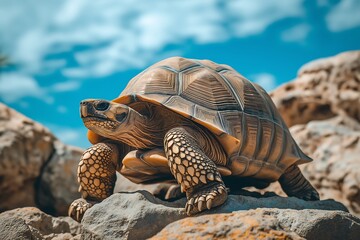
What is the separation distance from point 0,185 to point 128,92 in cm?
423

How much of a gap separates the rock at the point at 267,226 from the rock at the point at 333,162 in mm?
3327

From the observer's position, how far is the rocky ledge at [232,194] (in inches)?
109

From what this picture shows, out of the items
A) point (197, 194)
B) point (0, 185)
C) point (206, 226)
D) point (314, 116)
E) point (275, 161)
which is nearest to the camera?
point (206, 226)

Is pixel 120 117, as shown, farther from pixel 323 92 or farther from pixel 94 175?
pixel 323 92

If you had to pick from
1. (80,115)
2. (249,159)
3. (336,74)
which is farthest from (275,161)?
(336,74)

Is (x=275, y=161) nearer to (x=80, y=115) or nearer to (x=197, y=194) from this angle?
(x=197, y=194)

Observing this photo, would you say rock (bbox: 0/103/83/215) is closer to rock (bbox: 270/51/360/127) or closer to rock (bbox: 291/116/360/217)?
rock (bbox: 291/116/360/217)

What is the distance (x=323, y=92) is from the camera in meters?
9.05

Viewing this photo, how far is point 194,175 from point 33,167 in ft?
17.0

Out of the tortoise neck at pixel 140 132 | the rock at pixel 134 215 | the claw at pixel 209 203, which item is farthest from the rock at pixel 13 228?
the claw at pixel 209 203

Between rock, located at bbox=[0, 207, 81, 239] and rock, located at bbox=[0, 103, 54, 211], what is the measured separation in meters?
3.47

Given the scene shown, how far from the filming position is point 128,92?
369 centimetres

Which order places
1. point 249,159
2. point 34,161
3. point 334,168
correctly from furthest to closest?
point 34,161, point 334,168, point 249,159

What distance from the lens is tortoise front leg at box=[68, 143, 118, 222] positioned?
3447 millimetres
